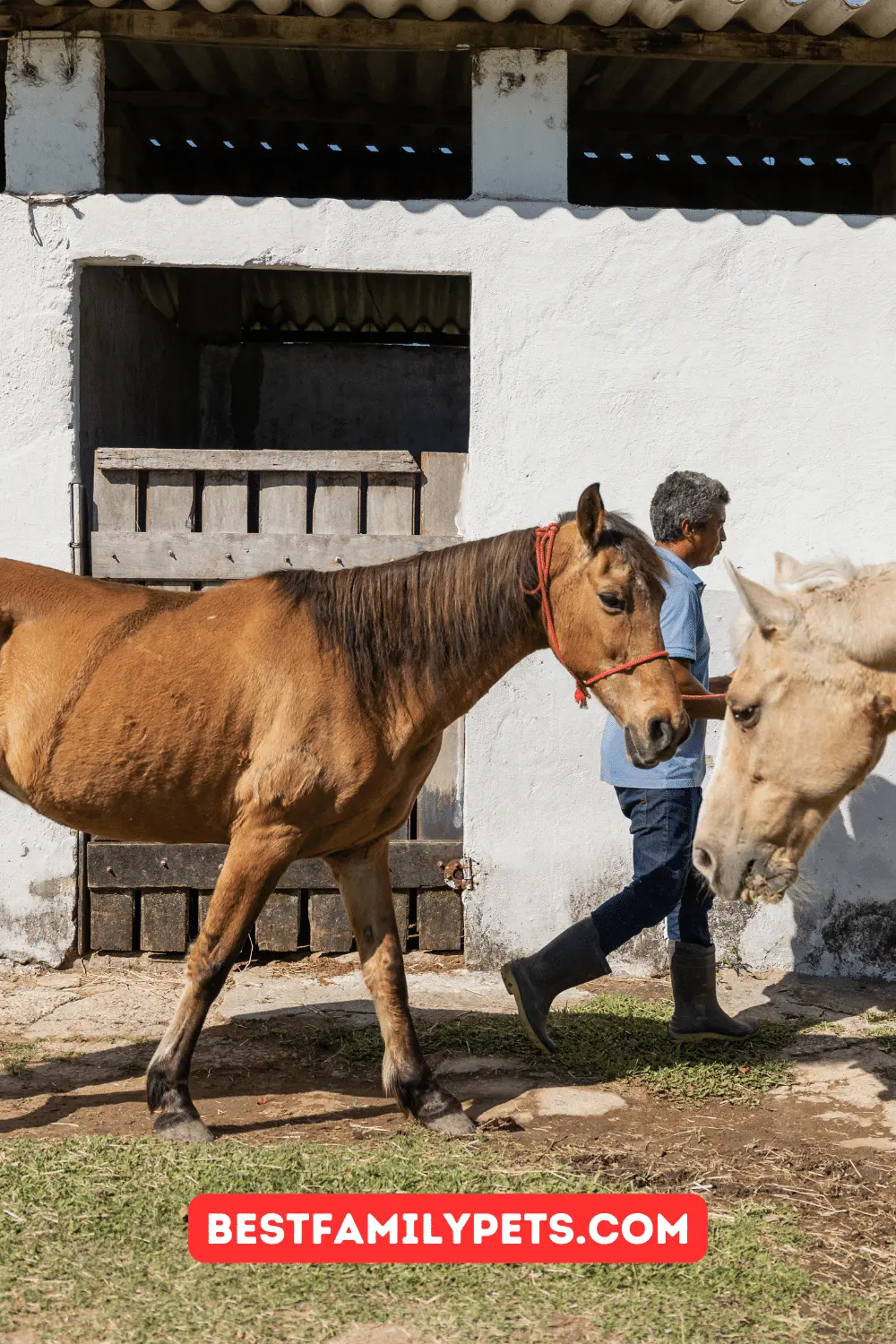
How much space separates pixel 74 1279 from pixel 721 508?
9.74ft

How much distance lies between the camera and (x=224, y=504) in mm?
5566

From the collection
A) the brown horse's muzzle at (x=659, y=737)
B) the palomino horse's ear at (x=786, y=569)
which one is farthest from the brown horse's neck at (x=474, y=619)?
the palomino horse's ear at (x=786, y=569)

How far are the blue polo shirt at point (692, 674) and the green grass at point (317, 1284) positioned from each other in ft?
4.45

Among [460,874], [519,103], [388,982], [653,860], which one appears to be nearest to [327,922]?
[460,874]

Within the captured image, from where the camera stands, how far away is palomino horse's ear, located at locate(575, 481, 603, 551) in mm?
3402

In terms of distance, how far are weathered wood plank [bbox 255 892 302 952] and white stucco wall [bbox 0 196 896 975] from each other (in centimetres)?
78

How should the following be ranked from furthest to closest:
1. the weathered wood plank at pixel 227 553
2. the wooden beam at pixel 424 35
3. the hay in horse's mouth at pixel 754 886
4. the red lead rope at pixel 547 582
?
1. the weathered wood plank at pixel 227 553
2. the wooden beam at pixel 424 35
3. the red lead rope at pixel 547 582
4. the hay in horse's mouth at pixel 754 886

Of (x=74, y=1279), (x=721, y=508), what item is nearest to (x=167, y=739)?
(x=74, y=1279)

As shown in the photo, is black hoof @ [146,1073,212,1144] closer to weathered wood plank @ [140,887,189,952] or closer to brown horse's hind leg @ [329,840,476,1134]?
brown horse's hind leg @ [329,840,476,1134]

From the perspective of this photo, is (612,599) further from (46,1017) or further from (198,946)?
(46,1017)

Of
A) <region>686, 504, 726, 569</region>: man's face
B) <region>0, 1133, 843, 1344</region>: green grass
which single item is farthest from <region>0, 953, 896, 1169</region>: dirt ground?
<region>686, 504, 726, 569</region>: man's face

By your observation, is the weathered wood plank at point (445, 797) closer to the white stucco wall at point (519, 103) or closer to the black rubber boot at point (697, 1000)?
the black rubber boot at point (697, 1000)

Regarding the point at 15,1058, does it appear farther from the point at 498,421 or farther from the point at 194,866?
the point at 498,421

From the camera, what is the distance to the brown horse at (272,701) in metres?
3.63
